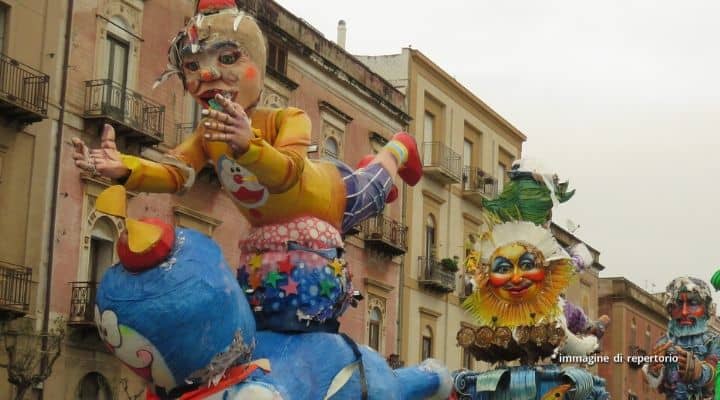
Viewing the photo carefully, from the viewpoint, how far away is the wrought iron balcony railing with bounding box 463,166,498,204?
29438 millimetres

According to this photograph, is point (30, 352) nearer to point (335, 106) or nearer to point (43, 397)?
point (43, 397)

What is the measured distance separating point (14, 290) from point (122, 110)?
289cm

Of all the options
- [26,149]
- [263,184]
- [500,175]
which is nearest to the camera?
[263,184]

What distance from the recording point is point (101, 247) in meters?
18.4

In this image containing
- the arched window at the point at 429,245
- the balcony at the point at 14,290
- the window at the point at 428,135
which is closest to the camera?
the balcony at the point at 14,290

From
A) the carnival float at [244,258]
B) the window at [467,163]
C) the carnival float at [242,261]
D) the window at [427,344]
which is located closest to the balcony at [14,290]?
the carnival float at [244,258]

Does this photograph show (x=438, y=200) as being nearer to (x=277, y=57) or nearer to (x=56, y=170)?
(x=277, y=57)

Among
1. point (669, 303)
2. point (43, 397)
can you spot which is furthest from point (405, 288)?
point (669, 303)

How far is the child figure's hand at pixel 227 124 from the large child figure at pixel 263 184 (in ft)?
1.27

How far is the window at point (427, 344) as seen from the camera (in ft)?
91.0

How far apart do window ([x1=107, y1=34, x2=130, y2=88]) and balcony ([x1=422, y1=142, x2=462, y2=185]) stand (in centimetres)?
957

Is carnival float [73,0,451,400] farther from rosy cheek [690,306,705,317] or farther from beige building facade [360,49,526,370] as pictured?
beige building facade [360,49,526,370]

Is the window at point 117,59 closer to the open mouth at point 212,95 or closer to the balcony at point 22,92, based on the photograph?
the balcony at point 22,92

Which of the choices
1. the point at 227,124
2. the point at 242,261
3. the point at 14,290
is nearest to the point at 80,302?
the point at 14,290
